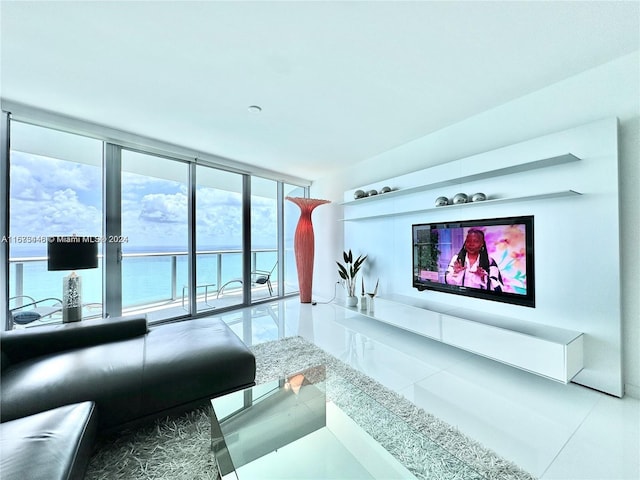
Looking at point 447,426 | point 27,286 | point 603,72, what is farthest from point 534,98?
point 27,286

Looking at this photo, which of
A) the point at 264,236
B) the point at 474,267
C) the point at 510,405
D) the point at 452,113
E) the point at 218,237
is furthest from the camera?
the point at 264,236

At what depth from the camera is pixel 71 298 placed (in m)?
2.13

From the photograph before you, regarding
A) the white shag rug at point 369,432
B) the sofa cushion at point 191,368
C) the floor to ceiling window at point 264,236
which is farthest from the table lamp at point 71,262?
the floor to ceiling window at point 264,236

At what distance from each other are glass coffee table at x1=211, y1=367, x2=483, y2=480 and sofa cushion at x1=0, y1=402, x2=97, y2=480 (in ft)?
1.75

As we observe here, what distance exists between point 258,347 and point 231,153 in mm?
2830

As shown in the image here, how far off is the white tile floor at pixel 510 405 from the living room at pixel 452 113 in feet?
0.04

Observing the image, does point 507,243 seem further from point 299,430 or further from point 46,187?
point 46,187

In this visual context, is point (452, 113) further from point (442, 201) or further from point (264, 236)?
point (264, 236)

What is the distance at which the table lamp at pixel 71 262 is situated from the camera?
2.06 meters

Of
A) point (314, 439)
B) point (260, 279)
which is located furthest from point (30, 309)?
point (314, 439)

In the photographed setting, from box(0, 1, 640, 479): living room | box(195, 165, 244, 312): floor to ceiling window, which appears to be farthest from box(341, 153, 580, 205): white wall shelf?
box(195, 165, 244, 312): floor to ceiling window

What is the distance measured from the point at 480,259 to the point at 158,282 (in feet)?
15.7

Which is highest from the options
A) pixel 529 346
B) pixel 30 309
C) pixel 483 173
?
pixel 483 173

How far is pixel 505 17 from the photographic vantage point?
1598mm
